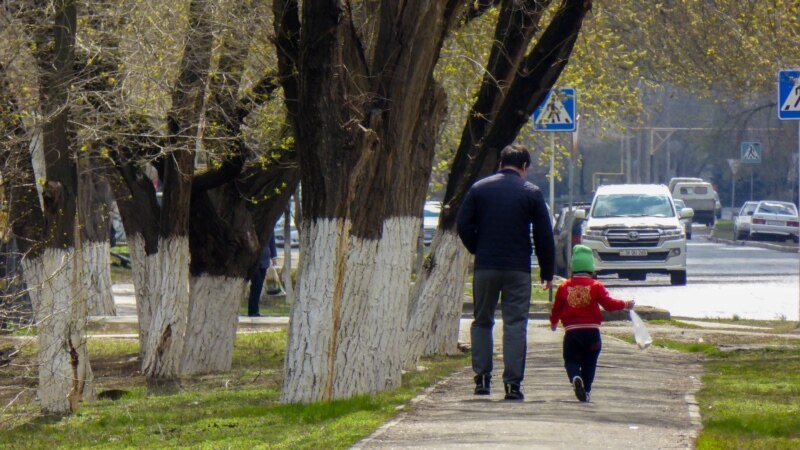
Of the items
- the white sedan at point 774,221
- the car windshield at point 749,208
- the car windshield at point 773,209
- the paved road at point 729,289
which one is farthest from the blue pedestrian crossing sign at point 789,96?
the car windshield at point 749,208

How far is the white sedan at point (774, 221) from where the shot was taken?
167 feet

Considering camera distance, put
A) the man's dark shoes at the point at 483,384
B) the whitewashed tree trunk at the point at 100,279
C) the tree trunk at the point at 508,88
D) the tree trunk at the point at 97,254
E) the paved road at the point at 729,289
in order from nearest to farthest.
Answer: the man's dark shoes at the point at 483,384, the tree trunk at the point at 508,88, the tree trunk at the point at 97,254, the paved road at the point at 729,289, the whitewashed tree trunk at the point at 100,279

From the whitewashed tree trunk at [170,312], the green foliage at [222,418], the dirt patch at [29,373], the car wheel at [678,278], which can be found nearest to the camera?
the green foliage at [222,418]

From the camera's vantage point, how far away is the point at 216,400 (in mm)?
11797

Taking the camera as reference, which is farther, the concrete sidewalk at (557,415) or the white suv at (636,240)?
the white suv at (636,240)

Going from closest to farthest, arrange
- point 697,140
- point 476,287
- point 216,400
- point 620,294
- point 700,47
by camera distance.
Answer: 1. point 476,287
2. point 216,400
3. point 700,47
4. point 620,294
5. point 697,140

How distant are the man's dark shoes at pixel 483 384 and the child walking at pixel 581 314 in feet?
1.87

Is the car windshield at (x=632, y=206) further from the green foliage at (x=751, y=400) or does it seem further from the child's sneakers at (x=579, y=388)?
the child's sneakers at (x=579, y=388)

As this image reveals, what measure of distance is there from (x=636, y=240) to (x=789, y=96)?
1069 centimetres

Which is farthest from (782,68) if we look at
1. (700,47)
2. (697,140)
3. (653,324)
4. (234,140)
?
(697,140)

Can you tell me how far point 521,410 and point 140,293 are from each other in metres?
8.11

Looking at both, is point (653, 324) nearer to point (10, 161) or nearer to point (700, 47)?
point (700, 47)

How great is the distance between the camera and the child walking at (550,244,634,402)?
31.8ft

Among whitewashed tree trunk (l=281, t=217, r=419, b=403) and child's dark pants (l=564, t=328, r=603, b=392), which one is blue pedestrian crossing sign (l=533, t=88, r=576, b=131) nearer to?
whitewashed tree trunk (l=281, t=217, r=419, b=403)
